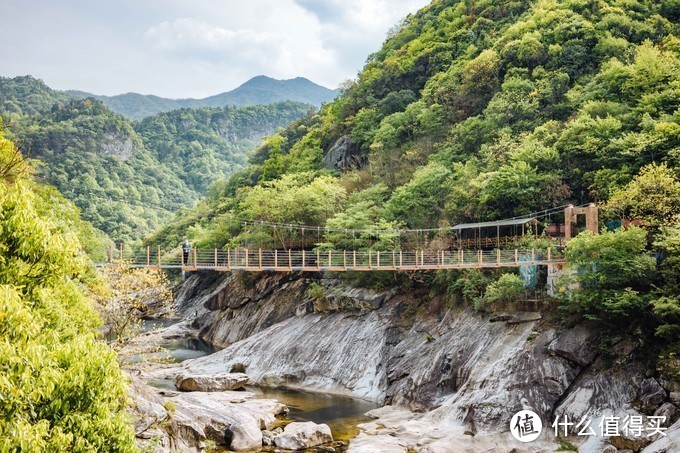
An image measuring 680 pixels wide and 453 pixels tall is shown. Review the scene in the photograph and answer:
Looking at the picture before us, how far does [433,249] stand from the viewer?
24.2 metres

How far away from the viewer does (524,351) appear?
56.1 ft

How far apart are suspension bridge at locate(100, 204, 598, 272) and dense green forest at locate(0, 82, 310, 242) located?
26788mm

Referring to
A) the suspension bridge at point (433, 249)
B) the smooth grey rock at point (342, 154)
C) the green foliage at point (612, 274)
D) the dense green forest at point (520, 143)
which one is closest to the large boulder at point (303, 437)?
the suspension bridge at point (433, 249)

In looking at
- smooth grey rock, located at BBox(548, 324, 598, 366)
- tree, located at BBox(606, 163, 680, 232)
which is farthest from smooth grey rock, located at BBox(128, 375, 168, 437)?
tree, located at BBox(606, 163, 680, 232)

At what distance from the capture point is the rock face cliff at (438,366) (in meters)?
15.0

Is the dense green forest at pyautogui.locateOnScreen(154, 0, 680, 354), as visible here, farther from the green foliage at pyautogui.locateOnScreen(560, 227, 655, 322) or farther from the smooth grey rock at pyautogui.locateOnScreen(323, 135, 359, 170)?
the smooth grey rock at pyautogui.locateOnScreen(323, 135, 359, 170)

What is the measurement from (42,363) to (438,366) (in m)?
14.6

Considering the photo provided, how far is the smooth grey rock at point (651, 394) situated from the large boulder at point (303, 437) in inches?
301

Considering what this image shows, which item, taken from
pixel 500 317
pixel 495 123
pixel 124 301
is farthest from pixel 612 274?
pixel 495 123

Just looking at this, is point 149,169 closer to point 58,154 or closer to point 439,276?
point 58,154

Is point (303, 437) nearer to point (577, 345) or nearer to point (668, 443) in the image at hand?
point (577, 345)

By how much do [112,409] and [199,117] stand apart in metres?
103

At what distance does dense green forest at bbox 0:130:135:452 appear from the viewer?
5.91m

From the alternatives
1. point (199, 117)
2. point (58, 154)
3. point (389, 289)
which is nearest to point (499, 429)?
point (389, 289)
